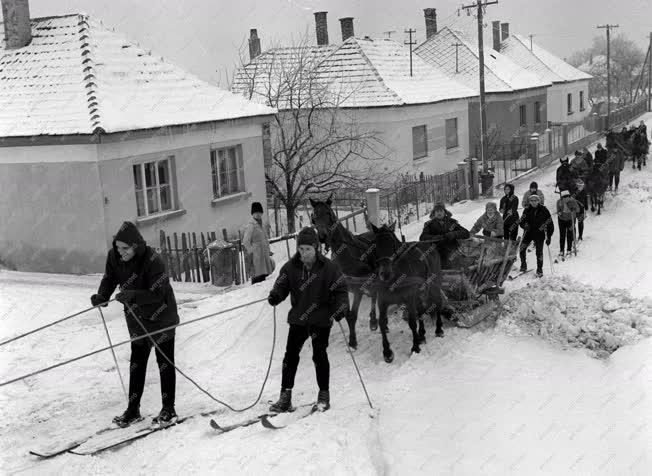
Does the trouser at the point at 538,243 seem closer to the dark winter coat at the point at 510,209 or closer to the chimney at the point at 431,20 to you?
the dark winter coat at the point at 510,209

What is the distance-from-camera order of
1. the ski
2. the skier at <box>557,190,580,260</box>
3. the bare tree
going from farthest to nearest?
the bare tree, the skier at <box>557,190,580,260</box>, the ski

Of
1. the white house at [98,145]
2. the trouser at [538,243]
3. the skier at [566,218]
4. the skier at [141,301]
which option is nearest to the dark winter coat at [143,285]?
the skier at [141,301]

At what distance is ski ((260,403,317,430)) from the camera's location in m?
7.41

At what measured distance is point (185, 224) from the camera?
1766 centimetres

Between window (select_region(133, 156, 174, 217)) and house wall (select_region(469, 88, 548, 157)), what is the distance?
19.5 m

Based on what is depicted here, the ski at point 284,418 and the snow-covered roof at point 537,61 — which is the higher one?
the snow-covered roof at point 537,61

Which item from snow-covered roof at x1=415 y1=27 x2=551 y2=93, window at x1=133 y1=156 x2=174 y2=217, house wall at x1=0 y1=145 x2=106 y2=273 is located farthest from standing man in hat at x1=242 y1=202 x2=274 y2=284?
snow-covered roof at x1=415 y1=27 x2=551 y2=93

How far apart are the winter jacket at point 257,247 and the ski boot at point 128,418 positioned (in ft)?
18.4

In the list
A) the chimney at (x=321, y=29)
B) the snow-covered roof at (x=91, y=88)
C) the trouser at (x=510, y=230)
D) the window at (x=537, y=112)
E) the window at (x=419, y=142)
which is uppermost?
the chimney at (x=321, y=29)

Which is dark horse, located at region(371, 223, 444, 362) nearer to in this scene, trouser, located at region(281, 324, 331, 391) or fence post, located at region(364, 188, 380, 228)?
trouser, located at region(281, 324, 331, 391)

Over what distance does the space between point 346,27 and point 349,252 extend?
2461 centimetres

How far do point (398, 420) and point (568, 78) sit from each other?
1811 inches

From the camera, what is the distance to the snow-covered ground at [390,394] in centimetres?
711

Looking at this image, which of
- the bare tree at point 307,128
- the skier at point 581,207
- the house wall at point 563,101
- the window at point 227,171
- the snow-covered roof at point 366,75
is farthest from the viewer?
the house wall at point 563,101
